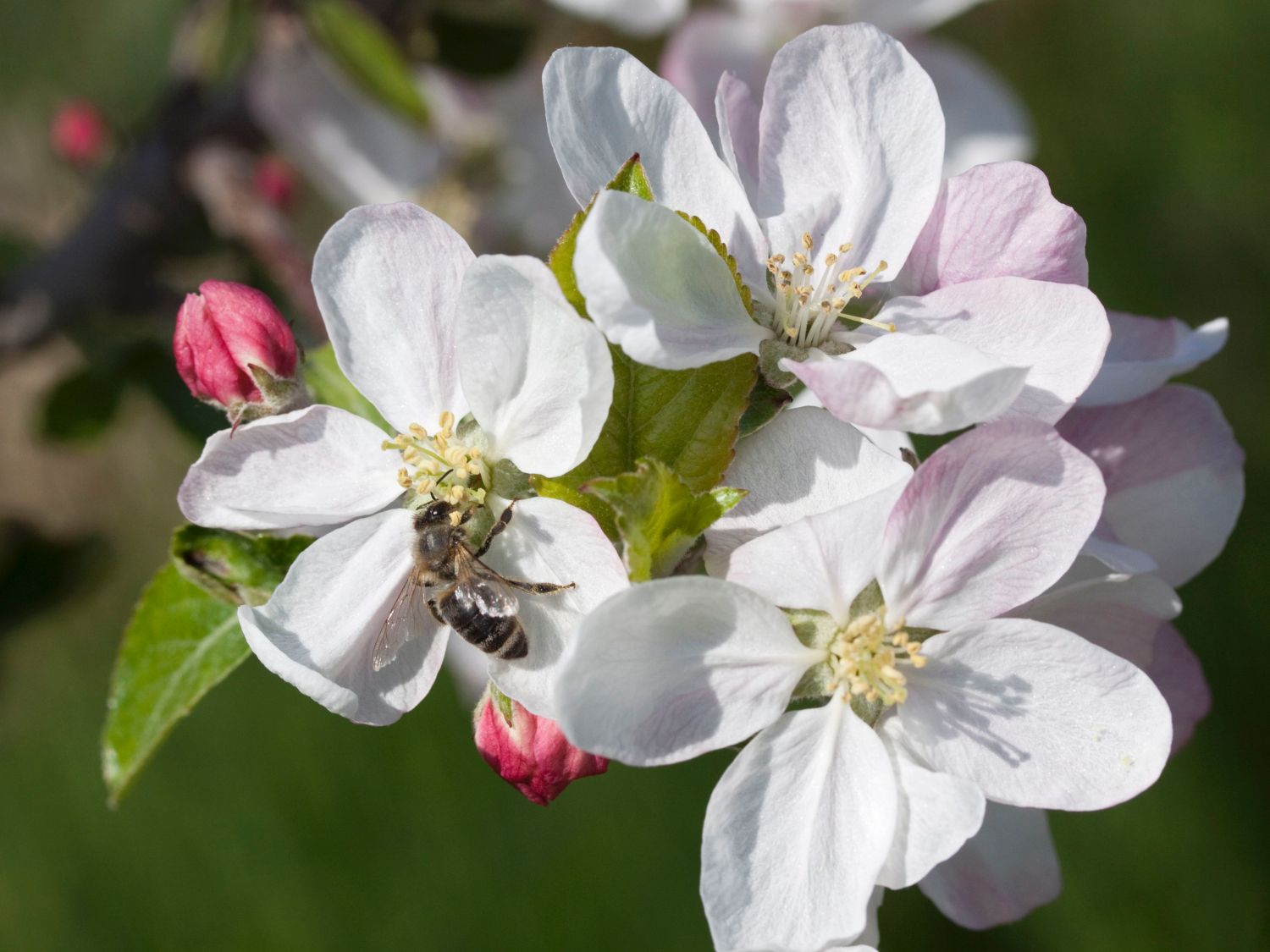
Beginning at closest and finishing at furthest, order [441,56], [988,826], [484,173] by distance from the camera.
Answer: [988,826], [441,56], [484,173]

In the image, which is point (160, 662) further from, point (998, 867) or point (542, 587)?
point (998, 867)

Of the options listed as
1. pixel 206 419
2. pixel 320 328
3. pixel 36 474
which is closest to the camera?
pixel 206 419

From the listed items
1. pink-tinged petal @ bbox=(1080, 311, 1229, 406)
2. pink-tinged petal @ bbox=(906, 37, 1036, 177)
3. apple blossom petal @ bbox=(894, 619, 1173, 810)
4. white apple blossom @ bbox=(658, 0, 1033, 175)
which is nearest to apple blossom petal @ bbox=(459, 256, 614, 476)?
apple blossom petal @ bbox=(894, 619, 1173, 810)

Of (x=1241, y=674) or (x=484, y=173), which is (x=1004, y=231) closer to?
(x=484, y=173)

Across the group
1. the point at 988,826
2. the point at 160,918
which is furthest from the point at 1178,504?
the point at 160,918

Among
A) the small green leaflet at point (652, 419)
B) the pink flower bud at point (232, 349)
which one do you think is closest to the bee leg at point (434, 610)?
the small green leaflet at point (652, 419)

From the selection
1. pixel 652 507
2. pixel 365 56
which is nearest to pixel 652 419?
pixel 652 507

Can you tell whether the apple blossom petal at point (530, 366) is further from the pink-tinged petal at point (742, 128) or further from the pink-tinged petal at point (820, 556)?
the pink-tinged petal at point (742, 128)
